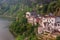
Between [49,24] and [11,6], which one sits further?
[11,6]

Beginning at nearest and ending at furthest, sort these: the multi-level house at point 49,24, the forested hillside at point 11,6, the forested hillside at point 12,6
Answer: the multi-level house at point 49,24 < the forested hillside at point 12,6 < the forested hillside at point 11,6

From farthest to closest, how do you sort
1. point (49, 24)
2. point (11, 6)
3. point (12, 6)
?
point (11, 6)
point (12, 6)
point (49, 24)

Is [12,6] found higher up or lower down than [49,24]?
higher up

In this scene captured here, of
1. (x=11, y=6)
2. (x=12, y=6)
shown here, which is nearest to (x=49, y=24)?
(x=12, y=6)

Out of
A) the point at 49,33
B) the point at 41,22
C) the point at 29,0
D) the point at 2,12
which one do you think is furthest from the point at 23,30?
the point at 2,12

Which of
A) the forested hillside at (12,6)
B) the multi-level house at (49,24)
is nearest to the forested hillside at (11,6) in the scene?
the forested hillside at (12,6)

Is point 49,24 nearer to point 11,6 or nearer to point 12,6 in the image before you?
point 12,6

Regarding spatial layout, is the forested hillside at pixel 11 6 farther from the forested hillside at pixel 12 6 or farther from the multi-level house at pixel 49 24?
the multi-level house at pixel 49 24

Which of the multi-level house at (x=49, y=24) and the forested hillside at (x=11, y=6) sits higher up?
the forested hillside at (x=11, y=6)

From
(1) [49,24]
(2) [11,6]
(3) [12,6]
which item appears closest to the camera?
(1) [49,24]

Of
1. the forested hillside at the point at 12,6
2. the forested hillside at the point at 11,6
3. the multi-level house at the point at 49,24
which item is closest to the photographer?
the multi-level house at the point at 49,24

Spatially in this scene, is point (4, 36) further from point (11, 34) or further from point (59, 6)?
point (59, 6)
